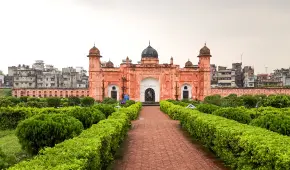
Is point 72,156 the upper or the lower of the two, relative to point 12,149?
upper

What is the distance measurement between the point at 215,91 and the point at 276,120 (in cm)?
3707

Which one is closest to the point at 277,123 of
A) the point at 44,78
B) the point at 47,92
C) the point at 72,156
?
the point at 72,156

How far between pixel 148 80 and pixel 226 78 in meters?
31.4

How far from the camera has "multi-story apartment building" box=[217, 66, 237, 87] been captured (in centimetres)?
7094

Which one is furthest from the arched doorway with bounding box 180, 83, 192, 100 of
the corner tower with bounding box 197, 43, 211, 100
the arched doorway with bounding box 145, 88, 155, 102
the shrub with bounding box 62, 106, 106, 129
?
the shrub with bounding box 62, 106, 106, 129

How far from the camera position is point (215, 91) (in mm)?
46094

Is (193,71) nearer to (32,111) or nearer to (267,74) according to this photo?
(32,111)

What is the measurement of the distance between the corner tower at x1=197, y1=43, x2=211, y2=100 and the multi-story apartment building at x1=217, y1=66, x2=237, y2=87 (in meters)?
28.0

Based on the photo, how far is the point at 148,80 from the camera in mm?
43781

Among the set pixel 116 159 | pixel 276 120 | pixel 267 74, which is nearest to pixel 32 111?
pixel 116 159

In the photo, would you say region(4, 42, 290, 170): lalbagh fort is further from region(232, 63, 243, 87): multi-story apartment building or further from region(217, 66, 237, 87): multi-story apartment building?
region(232, 63, 243, 87): multi-story apartment building

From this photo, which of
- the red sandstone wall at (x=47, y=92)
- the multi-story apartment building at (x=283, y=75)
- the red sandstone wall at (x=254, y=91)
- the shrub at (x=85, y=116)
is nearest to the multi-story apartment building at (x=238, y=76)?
the multi-story apartment building at (x=283, y=75)

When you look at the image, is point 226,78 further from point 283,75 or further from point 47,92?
point 47,92

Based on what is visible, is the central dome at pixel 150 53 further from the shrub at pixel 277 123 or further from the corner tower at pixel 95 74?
the shrub at pixel 277 123
